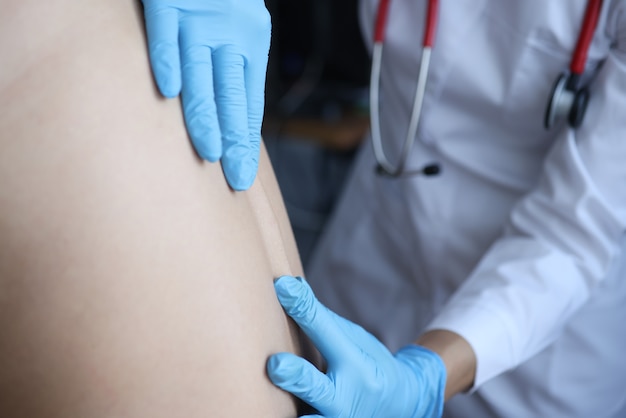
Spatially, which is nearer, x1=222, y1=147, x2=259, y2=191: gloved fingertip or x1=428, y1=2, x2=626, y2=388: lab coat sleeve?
x1=222, y1=147, x2=259, y2=191: gloved fingertip

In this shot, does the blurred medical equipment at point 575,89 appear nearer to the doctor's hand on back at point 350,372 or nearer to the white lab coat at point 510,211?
the white lab coat at point 510,211

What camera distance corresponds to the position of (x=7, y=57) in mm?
572

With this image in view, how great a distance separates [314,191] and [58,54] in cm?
216

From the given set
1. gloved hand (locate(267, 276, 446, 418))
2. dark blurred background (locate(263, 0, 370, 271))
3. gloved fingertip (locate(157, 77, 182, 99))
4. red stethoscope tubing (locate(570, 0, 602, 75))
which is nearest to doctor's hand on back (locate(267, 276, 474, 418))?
gloved hand (locate(267, 276, 446, 418))

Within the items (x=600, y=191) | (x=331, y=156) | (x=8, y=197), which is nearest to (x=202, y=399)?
(x=8, y=197)

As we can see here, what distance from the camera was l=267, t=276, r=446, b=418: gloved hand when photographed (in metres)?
0.66

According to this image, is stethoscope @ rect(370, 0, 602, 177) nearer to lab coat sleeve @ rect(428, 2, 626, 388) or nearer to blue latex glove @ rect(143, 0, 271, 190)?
lab coat sleeve @ rect(428, 2, 626, 388)

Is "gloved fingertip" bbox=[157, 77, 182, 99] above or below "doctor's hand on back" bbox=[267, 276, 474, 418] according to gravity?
above

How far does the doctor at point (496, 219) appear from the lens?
0.92 meters

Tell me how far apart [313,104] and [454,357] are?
6.63ft

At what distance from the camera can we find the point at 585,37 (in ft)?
3.11

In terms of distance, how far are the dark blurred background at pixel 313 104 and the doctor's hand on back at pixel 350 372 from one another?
5.60ft

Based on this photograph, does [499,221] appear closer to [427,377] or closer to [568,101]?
[568,101]

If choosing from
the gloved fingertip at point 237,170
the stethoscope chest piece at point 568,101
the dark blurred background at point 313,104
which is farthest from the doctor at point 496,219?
the dark blurred background at point 313,104
